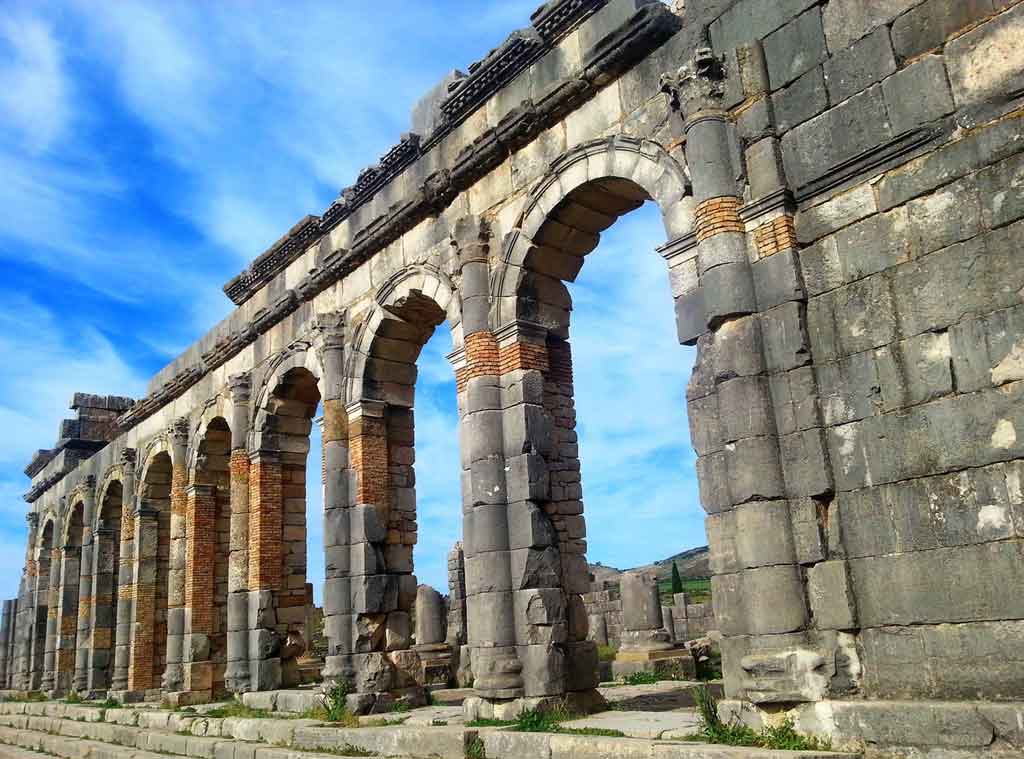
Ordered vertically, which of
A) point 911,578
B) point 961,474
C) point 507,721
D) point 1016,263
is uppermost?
point 1016,263

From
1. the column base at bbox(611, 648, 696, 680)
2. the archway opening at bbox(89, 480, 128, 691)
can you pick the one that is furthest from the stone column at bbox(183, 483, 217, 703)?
the column base at bbox(611, 648, 696, 680)

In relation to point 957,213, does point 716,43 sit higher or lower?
higher

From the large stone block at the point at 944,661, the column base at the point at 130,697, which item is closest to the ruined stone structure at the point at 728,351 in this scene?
the large stone block at the point at 944,661

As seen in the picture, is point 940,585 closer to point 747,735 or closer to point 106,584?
point 747,735

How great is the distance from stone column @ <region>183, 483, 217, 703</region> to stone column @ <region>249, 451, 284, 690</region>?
7.40 feet

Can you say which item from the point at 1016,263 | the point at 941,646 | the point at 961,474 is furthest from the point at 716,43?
the point at 941,646

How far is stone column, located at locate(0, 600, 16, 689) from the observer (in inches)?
1136

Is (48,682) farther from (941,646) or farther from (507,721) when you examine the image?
(941,646)

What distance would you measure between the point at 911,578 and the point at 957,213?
2.52 m

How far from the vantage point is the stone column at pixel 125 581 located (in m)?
18.7

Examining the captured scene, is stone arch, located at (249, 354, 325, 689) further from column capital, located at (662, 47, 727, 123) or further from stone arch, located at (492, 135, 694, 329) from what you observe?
column capital, located at (662, 47, 727, 123)

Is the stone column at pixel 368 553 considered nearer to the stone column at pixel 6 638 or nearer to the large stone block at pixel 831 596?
the large stone block at pixel 831 596

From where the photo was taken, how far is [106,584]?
21.2 metres

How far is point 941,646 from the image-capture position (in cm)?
607
